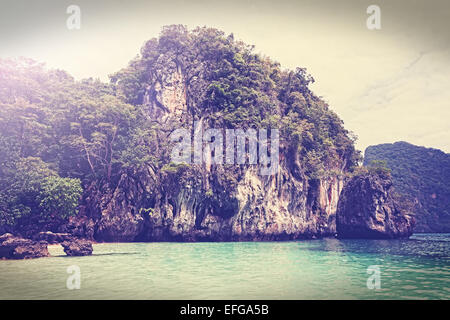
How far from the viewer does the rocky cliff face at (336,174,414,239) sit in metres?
Result: 31.3

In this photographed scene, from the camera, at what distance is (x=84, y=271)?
1105 cm

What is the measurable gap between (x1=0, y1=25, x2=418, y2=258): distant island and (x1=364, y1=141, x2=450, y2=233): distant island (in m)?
20.4

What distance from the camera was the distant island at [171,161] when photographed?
23.1m

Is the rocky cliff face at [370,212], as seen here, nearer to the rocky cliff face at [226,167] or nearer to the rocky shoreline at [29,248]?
the rocky cliff face at [226,167]

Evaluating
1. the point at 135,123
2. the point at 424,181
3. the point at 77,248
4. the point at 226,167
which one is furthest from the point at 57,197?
the point at 424,181

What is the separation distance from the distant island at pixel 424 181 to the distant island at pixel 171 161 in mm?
20352

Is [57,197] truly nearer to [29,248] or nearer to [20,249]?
[29,248]

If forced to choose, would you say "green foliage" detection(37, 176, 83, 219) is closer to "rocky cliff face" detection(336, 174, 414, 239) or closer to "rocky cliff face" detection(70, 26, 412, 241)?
"rocky cliff face" detection(70, 26, 412, 241)

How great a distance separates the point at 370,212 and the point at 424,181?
26.3 metres

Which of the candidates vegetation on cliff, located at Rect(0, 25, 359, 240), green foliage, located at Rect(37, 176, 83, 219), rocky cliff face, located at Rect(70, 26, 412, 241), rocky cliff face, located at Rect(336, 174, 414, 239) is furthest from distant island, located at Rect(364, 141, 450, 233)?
green foliage, located at Rect(37, 176, 83, 219)

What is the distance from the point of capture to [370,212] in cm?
3139

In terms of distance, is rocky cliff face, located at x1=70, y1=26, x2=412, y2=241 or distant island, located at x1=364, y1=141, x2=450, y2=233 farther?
distant island, located at x1=364, y1=141, x2=450, y2=233
